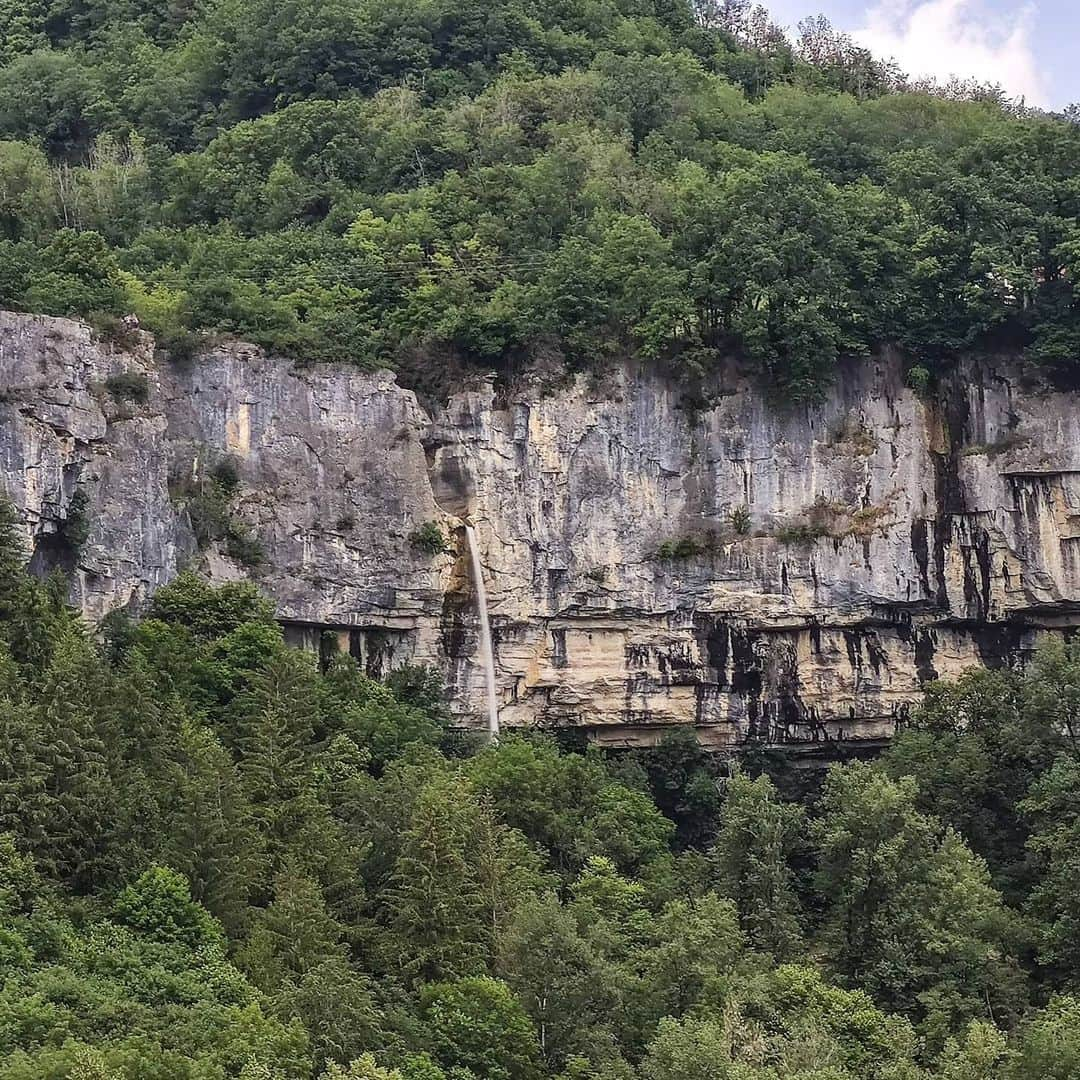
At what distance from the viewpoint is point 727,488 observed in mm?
44281

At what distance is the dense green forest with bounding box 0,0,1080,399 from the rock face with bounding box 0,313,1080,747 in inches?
48.4

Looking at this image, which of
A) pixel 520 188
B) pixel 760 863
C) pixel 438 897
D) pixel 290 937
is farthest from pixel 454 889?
pixel 520 188

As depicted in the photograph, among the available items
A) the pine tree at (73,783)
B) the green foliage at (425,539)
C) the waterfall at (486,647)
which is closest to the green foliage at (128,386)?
the green foliage at (425,539)

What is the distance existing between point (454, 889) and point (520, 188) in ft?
74.8

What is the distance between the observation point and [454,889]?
105ft

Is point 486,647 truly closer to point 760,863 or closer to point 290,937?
point 760,863

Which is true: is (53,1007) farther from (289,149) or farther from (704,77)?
(704,77)

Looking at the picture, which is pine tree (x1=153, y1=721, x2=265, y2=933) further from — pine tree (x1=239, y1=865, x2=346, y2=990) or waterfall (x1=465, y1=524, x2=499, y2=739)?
waterfall (x1=465, y1=524, x2=499, y2=739)

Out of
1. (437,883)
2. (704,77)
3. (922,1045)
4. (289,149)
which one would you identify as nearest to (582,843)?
(437,883)

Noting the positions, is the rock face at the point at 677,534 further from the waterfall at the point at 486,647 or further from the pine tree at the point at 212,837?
the pine tree at the point at 212,837

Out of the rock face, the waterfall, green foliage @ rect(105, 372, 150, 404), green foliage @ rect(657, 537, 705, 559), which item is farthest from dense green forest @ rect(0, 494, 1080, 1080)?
green foliage @ rect(657, 537, 705, 559)

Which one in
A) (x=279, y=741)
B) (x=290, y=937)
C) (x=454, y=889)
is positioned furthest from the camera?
(x=279, y=741)

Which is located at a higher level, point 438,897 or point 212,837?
point 212,837

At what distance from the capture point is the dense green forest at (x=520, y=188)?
44.4 meters
